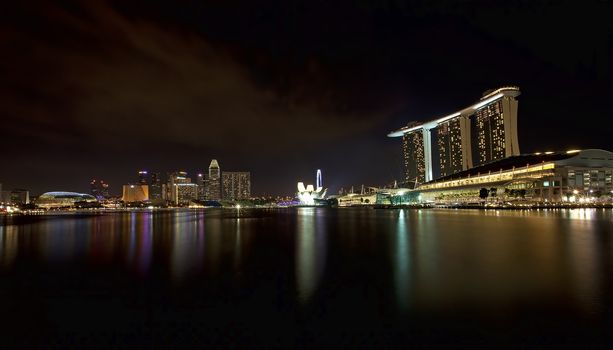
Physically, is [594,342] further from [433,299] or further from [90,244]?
[90,244]

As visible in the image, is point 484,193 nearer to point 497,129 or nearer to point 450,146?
point 497,129

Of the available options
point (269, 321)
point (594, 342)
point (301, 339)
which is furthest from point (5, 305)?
point (594, 342)

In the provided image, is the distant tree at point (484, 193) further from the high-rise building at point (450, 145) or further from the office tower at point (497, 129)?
the high-rise building at point (450, 145)

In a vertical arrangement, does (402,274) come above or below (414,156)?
below

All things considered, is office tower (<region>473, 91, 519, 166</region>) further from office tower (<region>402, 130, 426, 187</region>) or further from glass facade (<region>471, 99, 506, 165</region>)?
office tower (<region>402, 130, 426, 187</region>)

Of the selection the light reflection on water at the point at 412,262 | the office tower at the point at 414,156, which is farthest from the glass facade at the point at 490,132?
the light reflection on water at the point at 412,262

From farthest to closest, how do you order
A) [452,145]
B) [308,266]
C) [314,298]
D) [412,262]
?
[452,145] < [412,262] < [308,266] < [314,298]

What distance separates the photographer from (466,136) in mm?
142250

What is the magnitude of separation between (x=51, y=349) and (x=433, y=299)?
7.92 meters

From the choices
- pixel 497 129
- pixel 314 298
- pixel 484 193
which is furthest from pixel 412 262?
pixel 497 129

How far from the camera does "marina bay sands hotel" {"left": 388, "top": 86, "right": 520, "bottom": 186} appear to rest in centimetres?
11388

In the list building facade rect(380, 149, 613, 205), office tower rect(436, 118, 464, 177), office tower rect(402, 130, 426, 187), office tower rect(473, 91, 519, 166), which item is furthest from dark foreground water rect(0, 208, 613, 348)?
office tower rect(402, 130, 426, 187)

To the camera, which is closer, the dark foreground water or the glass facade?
the dark foreground water

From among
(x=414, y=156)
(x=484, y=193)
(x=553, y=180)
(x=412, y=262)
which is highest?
(x=414, y=156)
